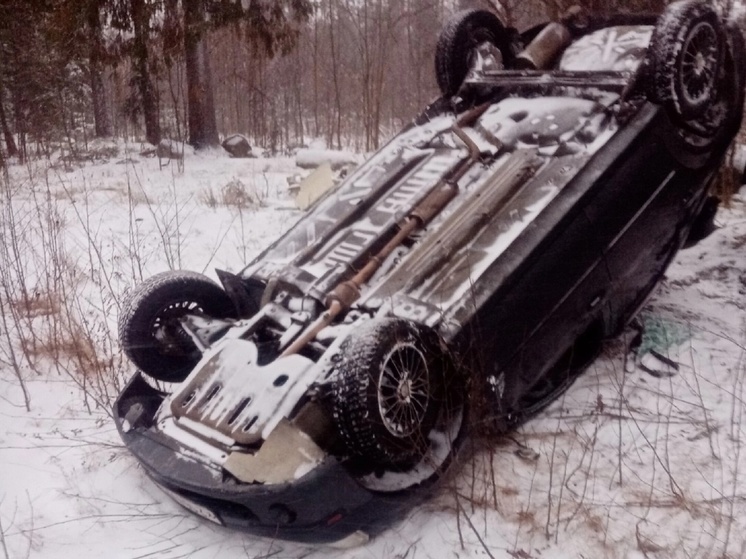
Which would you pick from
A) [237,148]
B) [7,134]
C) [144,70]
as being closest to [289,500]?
[237,148]

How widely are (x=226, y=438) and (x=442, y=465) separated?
0.92m

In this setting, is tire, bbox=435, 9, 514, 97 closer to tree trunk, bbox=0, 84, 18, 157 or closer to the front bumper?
the front bumper

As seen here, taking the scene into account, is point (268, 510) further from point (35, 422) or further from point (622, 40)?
point (622, 40)

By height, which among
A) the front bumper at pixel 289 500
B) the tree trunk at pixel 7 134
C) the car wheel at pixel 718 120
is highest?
the car wheel at pixel 718 120

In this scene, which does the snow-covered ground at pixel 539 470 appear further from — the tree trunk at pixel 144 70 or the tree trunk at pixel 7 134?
the tree trunk at pixel 7 134

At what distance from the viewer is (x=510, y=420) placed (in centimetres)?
314

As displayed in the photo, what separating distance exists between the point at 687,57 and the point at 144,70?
1082 centimetres

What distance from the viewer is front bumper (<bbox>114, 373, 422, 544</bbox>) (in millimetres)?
2420

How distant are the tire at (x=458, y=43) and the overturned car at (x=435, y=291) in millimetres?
24

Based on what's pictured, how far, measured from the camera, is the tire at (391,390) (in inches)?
96.4

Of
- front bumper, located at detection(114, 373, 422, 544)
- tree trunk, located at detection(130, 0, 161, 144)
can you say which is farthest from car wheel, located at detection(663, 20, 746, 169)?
tree trunk, located at detection(130, 0, 161, 144)

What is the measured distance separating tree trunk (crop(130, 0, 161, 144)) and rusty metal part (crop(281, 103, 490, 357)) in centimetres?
868

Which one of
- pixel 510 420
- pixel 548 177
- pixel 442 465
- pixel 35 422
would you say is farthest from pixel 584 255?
pixel 35 422

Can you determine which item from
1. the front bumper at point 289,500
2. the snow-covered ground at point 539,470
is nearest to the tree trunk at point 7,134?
the snow-covered ground at point 539,470
